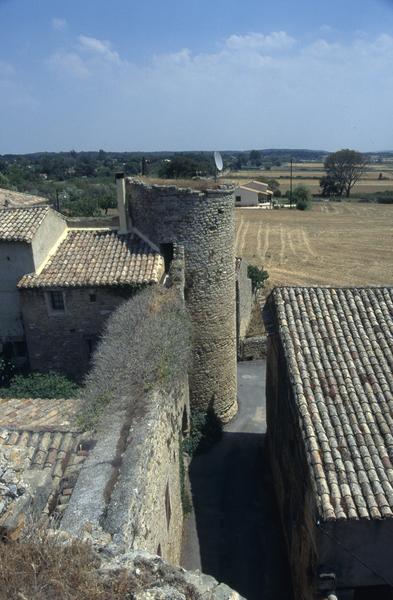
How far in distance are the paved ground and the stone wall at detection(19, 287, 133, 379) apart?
16.1 ft

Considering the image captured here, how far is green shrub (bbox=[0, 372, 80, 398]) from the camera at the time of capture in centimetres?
1302

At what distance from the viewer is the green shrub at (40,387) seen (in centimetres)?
1302

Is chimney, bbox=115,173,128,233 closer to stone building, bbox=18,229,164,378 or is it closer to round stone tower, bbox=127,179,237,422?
round stone tower, bbox=127,179,237,422

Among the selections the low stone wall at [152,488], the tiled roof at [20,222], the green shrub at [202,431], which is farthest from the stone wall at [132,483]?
the tiled roof at [20,222]

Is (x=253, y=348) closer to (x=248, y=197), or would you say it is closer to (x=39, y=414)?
(x=39, y=414)

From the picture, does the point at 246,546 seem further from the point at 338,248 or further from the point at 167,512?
the point at 338,248

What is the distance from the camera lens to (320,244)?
45125 millimetres

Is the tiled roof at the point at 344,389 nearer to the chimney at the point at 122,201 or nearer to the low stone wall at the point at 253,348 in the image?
the chimney at the point at 122,201

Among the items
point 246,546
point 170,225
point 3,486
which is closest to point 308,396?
point 246,546

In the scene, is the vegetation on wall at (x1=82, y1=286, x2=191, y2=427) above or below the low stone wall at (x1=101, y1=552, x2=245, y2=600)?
below

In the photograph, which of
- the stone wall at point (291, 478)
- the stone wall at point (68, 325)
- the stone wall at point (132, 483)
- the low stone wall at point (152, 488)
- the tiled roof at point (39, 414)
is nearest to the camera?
the stone wall at point (132, 483)

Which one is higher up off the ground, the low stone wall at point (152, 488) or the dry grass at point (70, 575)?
the dry grass at point (70, 575)

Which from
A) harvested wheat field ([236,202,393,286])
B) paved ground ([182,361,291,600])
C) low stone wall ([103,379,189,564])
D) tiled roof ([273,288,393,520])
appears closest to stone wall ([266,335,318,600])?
paved ground ([182,361,291,600])

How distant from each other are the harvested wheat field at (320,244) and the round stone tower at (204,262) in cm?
1659
